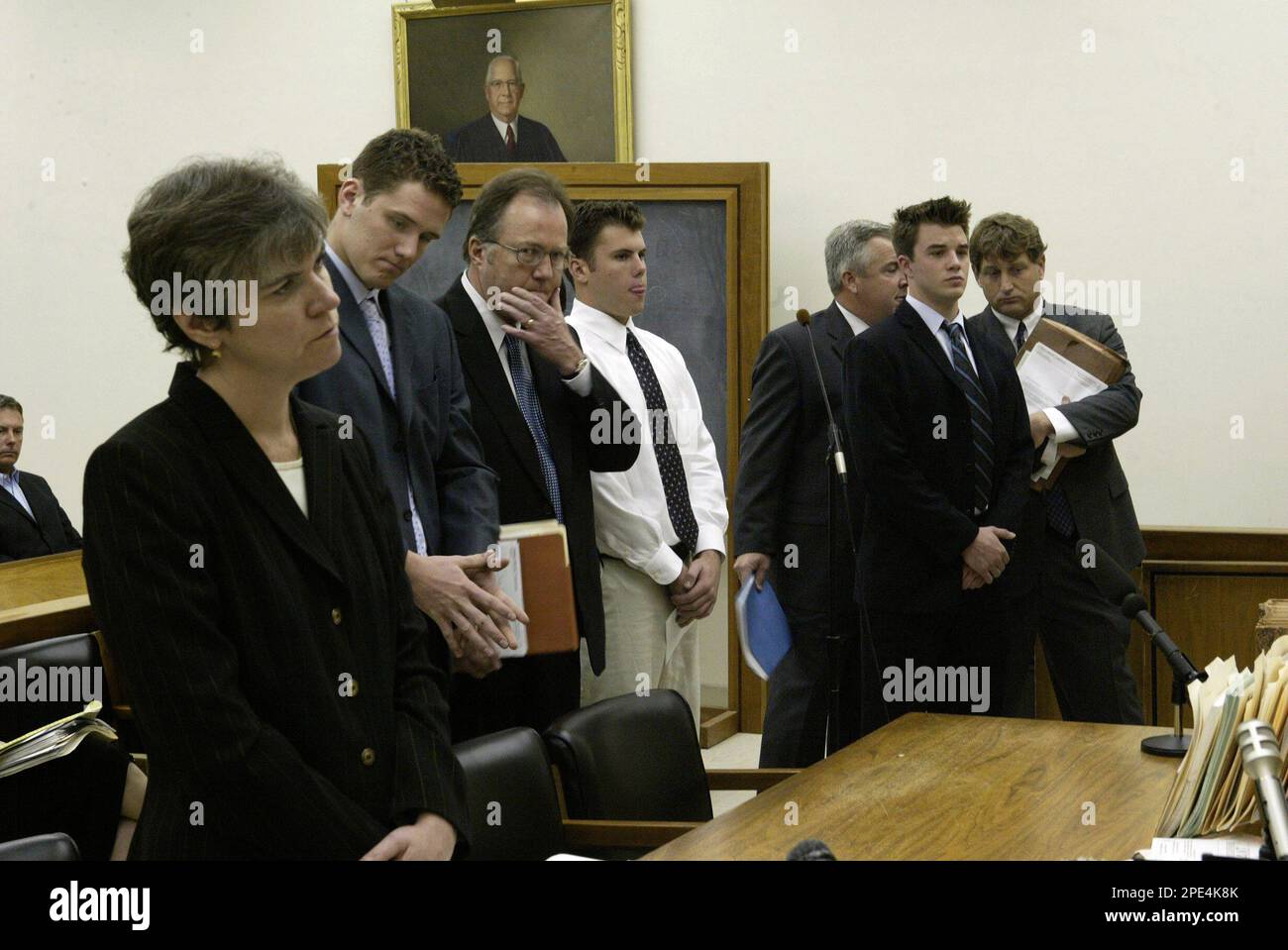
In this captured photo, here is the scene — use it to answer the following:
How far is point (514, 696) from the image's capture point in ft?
9.93

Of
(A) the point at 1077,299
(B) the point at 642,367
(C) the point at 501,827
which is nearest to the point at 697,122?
(A) the point at 1077,299

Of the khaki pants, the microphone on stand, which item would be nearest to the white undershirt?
the microphone on stand

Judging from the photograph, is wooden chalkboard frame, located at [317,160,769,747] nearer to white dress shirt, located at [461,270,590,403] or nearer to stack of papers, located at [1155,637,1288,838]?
white dress shirt, located at [461,270,590,403]

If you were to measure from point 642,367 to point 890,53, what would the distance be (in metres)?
2.94

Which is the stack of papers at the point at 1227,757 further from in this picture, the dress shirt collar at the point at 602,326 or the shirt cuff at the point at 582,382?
the dress shirt collar at the point at 602,326

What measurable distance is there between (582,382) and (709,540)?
2.43 feet

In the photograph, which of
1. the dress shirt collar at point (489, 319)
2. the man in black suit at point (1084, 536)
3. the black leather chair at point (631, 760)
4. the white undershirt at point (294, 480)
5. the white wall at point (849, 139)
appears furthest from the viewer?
the white wall at point (849, 139)

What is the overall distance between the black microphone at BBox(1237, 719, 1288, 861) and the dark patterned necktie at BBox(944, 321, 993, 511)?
8.16 feet

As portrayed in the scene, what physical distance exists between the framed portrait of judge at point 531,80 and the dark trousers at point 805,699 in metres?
2.89

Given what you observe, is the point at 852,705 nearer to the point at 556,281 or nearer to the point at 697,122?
the point at 556,281

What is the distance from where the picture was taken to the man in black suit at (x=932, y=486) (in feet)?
12.4

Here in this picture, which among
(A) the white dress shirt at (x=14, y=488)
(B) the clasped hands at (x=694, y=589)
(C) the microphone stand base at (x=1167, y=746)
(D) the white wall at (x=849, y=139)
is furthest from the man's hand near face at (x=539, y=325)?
(A) the white dress shirt at (x=14, y=488)

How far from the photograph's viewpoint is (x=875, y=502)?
12.7 feet

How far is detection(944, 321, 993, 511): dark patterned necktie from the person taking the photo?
12.7ft
